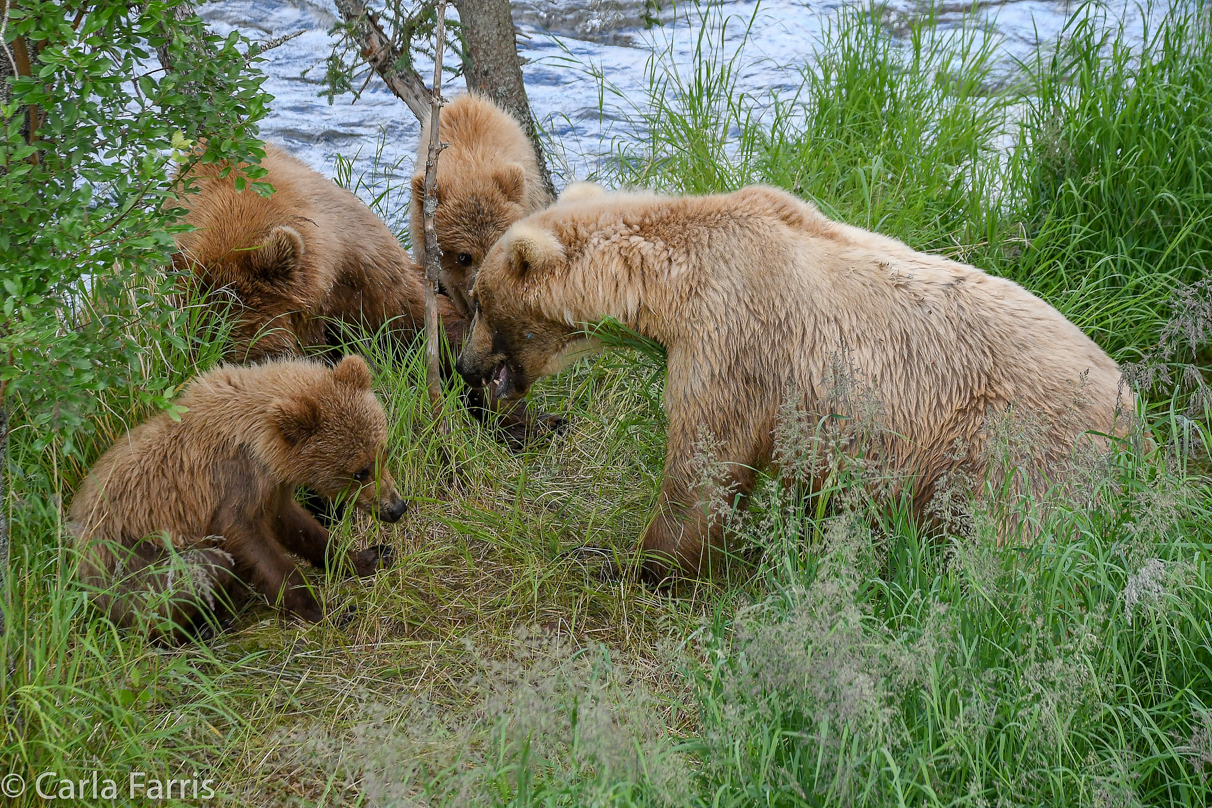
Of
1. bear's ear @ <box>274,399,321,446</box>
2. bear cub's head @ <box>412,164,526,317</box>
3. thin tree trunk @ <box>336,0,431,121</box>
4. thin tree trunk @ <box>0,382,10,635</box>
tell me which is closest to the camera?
thin tree trunk @ <box>0,382,10,635</box>

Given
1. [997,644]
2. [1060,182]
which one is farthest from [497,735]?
[1060,182]

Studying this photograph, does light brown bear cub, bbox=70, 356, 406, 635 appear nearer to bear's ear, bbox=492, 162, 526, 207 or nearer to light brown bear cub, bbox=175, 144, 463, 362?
light brown bear cub, bbox=175, 144, 463, 362

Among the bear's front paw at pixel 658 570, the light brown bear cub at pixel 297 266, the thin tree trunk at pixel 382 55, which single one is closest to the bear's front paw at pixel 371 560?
the light brown bear cub at pixel 297 266

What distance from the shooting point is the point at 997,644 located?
306cm

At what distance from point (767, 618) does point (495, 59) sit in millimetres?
4337

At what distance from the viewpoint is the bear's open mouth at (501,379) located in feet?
15.3

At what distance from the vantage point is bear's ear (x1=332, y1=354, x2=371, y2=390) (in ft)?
14.0

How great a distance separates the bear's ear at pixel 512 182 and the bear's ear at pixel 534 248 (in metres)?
1.64

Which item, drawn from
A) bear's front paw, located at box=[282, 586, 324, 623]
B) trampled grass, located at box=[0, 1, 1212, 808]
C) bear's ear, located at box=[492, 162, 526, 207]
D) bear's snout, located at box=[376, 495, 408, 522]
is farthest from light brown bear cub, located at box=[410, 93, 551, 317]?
bear's front paw, located at box=[282, 586, 324, 623]

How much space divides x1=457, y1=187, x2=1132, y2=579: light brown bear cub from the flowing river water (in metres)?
3.01

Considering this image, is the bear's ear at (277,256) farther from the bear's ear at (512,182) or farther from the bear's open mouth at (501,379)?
the bear's ear at (512,182)

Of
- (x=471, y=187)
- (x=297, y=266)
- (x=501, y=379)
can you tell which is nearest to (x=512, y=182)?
(x=471, y=187)

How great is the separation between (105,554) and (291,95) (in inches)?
206

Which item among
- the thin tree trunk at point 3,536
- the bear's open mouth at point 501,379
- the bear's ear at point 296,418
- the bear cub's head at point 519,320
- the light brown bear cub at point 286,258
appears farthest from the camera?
the light brown bear cub at point 286,258
